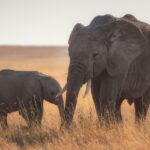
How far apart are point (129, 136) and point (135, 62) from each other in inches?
69.5

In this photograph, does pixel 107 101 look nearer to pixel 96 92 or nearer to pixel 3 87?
pixel 96 92

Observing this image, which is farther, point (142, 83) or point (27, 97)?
point (27, 97)

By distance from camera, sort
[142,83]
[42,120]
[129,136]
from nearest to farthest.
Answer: [129,136] → [142,83] → [42,120]

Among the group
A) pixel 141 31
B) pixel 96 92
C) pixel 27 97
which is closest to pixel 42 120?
pixel 27 97

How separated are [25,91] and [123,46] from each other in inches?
152

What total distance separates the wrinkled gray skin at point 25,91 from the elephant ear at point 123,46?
3147 millimetres

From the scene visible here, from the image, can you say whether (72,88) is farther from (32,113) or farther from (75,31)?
(32,113)

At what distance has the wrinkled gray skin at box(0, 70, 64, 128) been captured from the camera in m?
12.4

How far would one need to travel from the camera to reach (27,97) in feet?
40.8

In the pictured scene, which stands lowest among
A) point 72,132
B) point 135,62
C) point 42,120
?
point 42,120

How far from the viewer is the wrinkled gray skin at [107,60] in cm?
885

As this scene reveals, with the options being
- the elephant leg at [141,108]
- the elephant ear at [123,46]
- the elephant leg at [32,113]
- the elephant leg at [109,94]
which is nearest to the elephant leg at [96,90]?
the elephant leg at [109,94]

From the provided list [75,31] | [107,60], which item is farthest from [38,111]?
[107,60]

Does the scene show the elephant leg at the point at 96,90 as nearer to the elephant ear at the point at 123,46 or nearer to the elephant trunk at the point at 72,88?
the elephant ear at the point at 123,46
